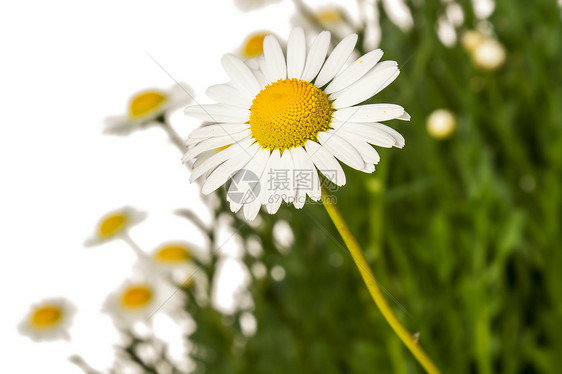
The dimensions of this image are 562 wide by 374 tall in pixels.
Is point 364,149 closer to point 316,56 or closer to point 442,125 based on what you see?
point 316,56

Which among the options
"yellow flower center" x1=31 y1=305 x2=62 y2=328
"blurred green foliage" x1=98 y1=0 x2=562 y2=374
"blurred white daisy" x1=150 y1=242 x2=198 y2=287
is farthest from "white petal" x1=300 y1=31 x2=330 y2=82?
"yellow flower center" x1=31 y1=305 x2=62 y2=328

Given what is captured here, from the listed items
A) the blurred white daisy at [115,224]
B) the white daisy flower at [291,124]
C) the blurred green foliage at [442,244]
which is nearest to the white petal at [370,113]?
the white daisy flower at [291,124]

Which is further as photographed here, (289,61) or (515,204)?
(515,204)

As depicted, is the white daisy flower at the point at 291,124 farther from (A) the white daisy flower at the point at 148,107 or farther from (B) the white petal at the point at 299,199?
(A) the white daisy flower at the point at 148,107

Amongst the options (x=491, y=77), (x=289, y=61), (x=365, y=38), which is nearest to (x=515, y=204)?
(x=491, y=77)

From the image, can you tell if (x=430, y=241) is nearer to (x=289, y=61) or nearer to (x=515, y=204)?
(x=515, y=204)

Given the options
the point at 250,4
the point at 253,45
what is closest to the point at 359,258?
the point at 253,45
